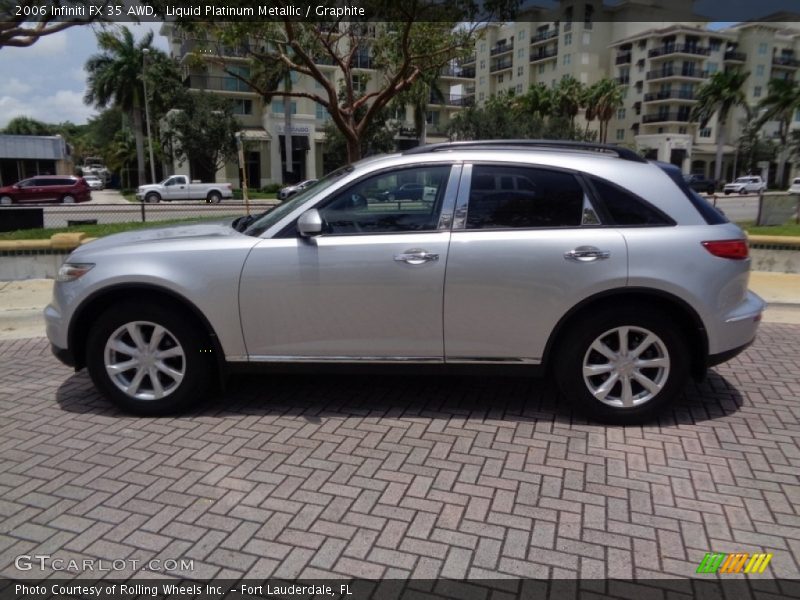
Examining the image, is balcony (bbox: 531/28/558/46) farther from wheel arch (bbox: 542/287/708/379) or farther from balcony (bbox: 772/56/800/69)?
wheel arch (bbox: 542/287/708/379)

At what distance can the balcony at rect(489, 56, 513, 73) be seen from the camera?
271 ft

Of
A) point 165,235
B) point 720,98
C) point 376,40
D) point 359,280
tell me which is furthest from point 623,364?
point 720,98

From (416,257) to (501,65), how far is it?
8662cm

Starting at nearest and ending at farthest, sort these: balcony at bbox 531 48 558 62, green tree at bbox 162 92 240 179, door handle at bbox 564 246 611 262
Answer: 1. door handle at bbox 564 246 611 262
2. green tree at bbox 162 92 240 179
3. balcony at bbox 531 48 558 62

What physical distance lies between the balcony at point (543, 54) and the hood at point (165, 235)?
77.5 meters

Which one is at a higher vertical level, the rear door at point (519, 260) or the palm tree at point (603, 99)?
the palm tree at point (603, 99)

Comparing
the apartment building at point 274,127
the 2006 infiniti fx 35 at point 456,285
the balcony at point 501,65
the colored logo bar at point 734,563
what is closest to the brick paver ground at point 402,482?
the colored logo bar at point 734,563

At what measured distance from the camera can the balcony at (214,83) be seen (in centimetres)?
4606

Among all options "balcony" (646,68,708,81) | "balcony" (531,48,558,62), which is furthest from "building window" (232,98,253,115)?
"balcony" (646,68,708,81)

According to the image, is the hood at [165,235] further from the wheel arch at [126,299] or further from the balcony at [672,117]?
the balcony at [672,117]

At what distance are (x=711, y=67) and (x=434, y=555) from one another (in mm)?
82512

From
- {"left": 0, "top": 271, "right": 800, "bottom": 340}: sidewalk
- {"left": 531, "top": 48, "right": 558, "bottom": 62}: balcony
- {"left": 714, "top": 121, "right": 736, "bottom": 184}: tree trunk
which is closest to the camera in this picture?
{"left": 0, "top": 271, "right": 800, "bottom": 340}: sidewalk

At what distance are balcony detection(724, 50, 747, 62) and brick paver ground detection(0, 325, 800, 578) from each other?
266ft

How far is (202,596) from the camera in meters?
2.59
